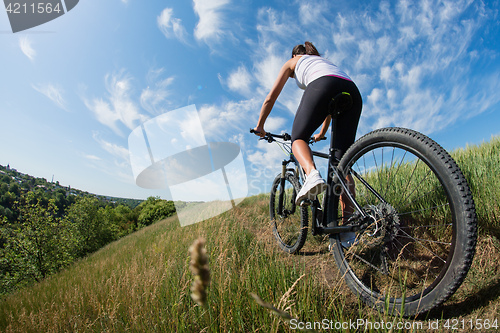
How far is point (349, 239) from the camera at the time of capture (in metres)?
2.35

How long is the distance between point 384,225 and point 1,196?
99.6 metres

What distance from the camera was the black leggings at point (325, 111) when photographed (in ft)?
7.86

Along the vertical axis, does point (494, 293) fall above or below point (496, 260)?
below

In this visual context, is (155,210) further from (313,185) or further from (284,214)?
(313,185)

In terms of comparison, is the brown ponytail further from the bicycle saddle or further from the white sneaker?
the white sneaker

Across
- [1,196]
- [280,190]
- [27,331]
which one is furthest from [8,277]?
[1,196]

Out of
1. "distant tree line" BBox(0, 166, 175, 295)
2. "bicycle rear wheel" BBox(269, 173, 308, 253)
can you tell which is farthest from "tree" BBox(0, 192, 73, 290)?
"bicycle rear wheel" BBox(269, 173, 308, 253)

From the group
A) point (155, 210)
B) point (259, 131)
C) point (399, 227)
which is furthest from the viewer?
point (155, 210)

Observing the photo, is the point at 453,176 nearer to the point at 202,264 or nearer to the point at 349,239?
the point at 349,239

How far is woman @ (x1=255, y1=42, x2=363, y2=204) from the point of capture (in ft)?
7.77

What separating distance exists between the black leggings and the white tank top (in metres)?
0.09

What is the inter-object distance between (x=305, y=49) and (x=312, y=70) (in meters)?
0.89

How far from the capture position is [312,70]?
8.54 feet

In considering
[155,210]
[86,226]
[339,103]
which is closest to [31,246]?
[86,226]
